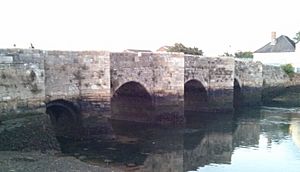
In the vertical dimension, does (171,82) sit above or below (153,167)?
above

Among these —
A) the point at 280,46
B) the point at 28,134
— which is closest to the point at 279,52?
the point at 280,46

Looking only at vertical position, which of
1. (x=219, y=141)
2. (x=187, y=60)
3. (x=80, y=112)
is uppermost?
(x=187, y=60)

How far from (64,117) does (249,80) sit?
15964 millimetres

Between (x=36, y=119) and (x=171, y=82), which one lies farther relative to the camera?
(x=171, y=82)

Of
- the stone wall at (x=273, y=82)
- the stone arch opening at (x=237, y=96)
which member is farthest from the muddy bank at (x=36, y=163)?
the stone wall at (x=273, y=82)

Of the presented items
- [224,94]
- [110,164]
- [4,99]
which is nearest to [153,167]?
[110,164]

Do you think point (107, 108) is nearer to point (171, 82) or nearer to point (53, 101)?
point (53, 101)

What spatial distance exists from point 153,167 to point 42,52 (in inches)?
205

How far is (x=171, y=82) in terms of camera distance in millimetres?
19609

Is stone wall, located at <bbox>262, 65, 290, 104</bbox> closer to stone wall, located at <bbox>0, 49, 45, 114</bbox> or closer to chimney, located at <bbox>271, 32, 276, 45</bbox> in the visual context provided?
chimney, located at <bbox>271, 32, 276, 45</bbox>

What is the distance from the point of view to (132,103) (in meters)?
20.4

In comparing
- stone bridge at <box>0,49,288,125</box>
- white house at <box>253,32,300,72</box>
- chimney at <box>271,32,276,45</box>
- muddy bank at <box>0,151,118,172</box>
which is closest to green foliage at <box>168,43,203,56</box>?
white house at <box>253,32,300,72</box>

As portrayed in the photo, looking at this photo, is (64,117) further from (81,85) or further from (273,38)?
(273,38)

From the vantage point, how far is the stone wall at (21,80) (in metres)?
12.9
